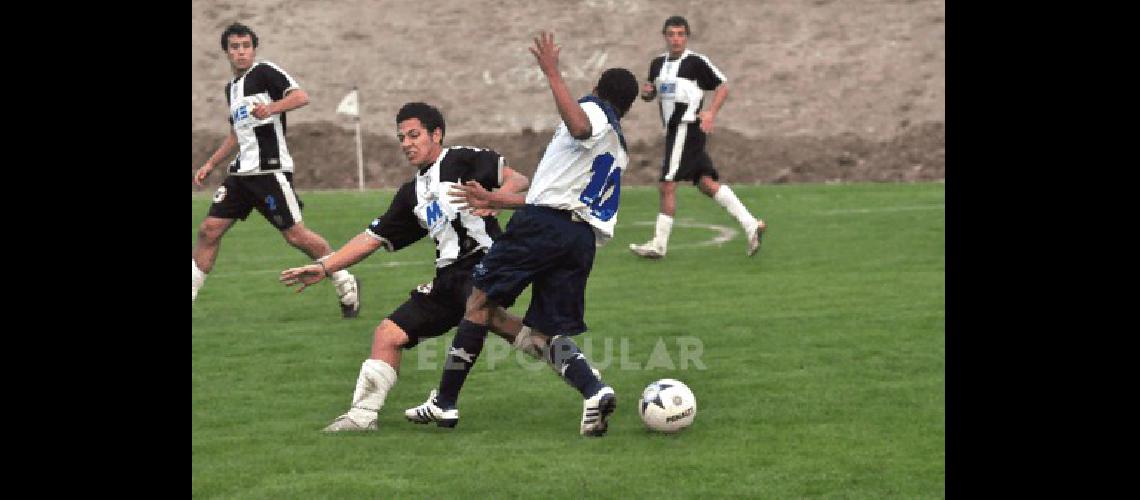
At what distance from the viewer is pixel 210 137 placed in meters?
38.6

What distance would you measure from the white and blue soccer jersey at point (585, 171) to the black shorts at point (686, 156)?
9.03 m

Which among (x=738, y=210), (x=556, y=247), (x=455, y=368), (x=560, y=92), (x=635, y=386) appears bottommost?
(x=635, y=386)

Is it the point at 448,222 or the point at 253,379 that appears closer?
the point at 448,222

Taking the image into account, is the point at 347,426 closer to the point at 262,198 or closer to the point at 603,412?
the point at 603,412

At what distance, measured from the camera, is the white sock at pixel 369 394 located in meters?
9.52

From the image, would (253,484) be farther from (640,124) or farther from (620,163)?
(640,124)

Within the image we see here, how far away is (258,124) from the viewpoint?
47.9 feet

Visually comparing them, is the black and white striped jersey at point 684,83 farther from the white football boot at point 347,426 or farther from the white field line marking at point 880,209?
the white football boot at point 347,426

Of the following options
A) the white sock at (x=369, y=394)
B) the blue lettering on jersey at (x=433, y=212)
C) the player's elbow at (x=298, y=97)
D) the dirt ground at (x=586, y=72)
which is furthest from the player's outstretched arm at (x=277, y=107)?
the dirt ground at (x=586, y=72)

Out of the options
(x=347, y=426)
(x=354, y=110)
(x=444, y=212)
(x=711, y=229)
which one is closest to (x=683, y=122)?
(x=711, y=229)

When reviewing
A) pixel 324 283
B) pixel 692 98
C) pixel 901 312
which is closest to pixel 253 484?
pixel 901 312

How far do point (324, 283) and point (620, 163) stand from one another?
25.5 ft

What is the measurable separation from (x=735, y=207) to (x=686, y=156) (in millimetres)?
792

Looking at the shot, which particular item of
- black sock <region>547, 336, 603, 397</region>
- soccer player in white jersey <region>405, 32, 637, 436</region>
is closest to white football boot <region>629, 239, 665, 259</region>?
soccer player in white jersey <region>405, 32, 637, 436</region>
